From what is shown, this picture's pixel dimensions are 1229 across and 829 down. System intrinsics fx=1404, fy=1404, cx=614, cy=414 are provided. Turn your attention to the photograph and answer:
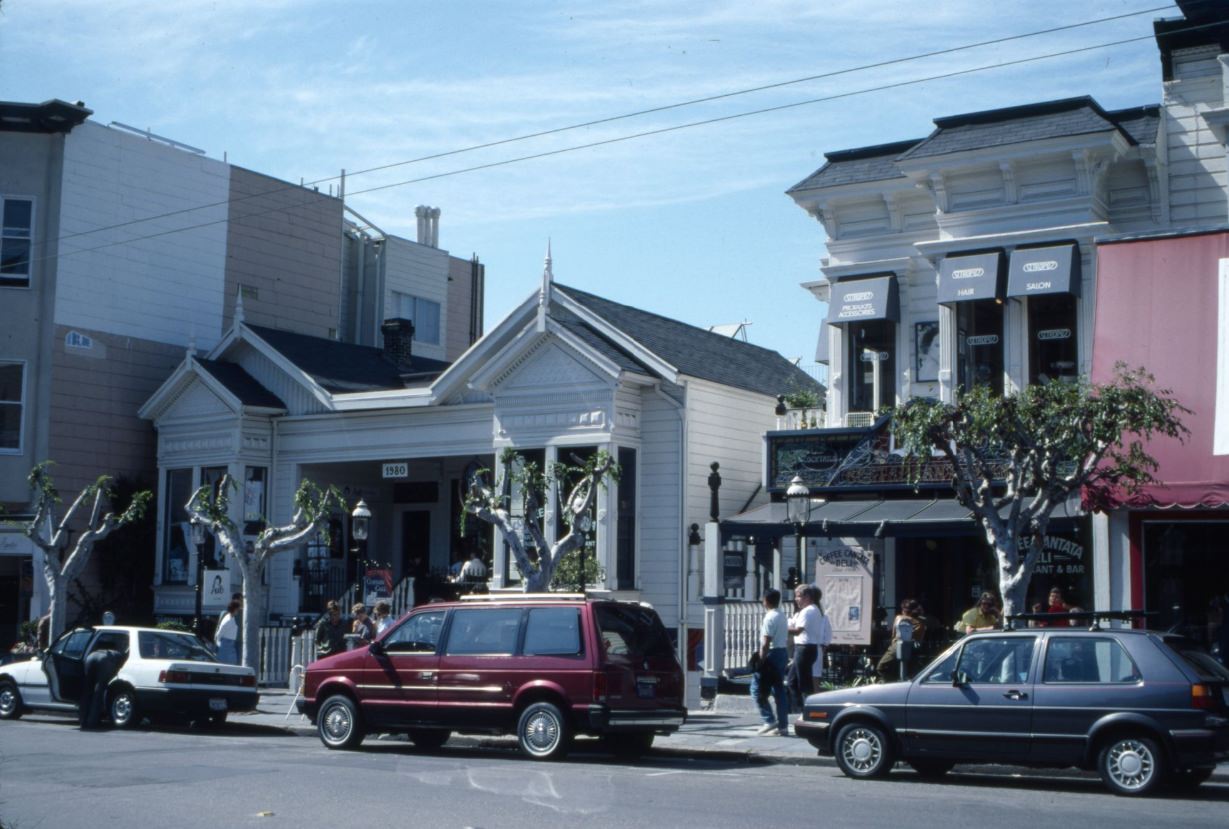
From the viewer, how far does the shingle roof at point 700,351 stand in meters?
26.1

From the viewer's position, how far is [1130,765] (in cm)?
1220

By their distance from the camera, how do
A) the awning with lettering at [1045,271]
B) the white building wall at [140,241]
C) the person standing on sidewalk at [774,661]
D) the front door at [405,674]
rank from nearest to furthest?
the front door at [405,674] < the person standing on sidewalk at [774,661] < the awning with lettering at [1045,271] < the white building wall at [140,241]

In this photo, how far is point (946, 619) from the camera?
22797 millimetres

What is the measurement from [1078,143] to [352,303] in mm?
24113

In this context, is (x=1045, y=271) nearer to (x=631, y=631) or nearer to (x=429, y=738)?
(x=631, y=631)

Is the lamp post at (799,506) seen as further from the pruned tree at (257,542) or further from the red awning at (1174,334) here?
the pruned tree at (257,542)

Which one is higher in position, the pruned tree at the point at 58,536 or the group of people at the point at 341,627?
the pruned tree at the point at 58,536

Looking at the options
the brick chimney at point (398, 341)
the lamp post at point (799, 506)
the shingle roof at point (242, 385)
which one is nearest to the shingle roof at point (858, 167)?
the lamp post at point (799, 506)

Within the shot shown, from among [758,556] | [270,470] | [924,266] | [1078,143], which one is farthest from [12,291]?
[1078,143]

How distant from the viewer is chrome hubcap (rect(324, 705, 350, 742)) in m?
16.6

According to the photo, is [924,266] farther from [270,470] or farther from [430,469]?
[270,470]

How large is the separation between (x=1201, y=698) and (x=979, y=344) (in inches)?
412

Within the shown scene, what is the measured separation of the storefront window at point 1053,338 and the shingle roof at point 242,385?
1580 centimetres

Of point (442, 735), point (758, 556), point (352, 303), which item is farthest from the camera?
point (352, 303)
